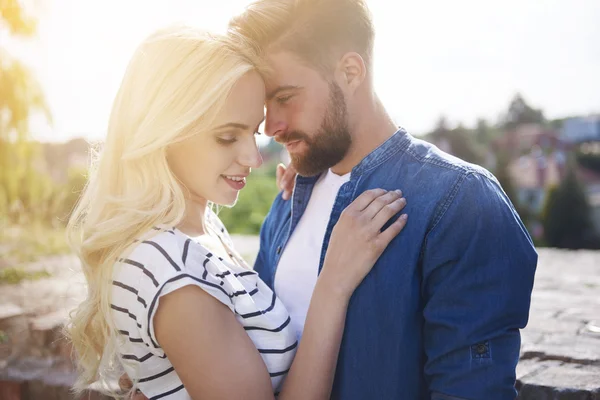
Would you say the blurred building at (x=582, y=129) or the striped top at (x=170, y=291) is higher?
the striped top at (x=170, y=291)

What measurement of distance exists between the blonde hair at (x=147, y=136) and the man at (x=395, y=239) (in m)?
0.23

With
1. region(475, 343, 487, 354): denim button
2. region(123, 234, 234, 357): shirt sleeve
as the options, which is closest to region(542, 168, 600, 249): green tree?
region(475, 343, 487, 354): denim button

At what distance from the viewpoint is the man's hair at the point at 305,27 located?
7.12ft

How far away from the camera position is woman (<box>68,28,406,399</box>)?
1.68 m

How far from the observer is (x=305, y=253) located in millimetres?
2209

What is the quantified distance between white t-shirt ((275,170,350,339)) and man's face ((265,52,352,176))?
14 centimetres

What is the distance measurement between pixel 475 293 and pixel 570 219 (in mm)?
22252

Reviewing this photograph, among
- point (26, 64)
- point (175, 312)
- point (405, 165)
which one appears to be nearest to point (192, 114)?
point (175, 312)

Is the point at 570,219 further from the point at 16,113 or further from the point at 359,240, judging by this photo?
the point at 359,240

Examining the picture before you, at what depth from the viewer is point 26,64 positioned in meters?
6.19

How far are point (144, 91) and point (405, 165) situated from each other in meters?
0.83

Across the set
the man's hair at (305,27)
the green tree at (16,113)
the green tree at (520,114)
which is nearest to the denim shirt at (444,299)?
the man's hair at (305,27)

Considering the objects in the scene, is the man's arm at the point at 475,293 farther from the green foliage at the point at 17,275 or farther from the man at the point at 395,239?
the green foliage at the point at 17,275

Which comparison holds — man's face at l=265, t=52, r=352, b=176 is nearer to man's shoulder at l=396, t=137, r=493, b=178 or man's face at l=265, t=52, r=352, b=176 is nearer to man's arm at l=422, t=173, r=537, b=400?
man's shoulder at l=396, t=137, r=493, b=178
